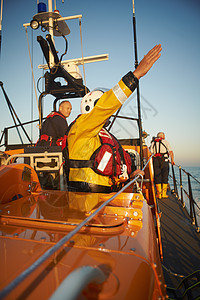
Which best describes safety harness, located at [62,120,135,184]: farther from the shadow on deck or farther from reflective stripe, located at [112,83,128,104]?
the shadow on deck

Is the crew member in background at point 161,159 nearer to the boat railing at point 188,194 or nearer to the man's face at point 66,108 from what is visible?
the boat railing at point 188,194

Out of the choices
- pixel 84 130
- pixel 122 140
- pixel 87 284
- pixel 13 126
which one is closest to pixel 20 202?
pixel 84 130

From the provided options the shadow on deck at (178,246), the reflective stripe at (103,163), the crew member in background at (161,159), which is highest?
the reflective stripe at (103,163)

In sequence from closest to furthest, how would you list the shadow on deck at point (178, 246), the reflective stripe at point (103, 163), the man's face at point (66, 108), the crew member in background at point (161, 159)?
the reflective stripe at point (103, 163) < the shadow on deck at point (178, 246) < the man's face at point (66, 108) < the crew member in background at point (161, 159)

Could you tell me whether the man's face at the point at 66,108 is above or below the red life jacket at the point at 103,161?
above

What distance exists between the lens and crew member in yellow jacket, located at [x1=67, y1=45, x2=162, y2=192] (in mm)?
1678

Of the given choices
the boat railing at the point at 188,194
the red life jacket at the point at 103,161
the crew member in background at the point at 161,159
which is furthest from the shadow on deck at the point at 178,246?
the red life jacket at the point at 103,161

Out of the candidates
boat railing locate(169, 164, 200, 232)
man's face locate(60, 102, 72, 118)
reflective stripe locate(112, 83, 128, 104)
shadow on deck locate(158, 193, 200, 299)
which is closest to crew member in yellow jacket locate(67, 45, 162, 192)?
reflective stripe locate(112, 83, 128, 104)

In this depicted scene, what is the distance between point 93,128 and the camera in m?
1.84

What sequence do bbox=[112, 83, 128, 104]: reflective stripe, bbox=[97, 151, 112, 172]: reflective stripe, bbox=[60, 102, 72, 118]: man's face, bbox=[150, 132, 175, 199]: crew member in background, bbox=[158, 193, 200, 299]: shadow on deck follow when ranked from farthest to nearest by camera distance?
bbox=[150, 132, 175, 199]: crew member in background
bbox=[60, 102, 72, 118]: man's face
bbox=[158, 193, 200, 299]: shadow on deck
bbox=[97, 151, 112, 172]: reflective stripe
bbox=[112, 83, 128, 104]: reflective stripe

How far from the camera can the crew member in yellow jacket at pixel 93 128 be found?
5.50ft

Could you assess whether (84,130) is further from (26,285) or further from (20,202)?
(26,285)

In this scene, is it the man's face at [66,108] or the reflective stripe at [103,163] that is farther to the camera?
the man's face at [66,108]

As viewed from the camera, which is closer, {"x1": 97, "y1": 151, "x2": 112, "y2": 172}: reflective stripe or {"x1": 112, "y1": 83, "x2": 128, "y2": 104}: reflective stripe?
{"x1": 112, "y1": 83, "x2": 128, "y2": 104}: reflective stripe
